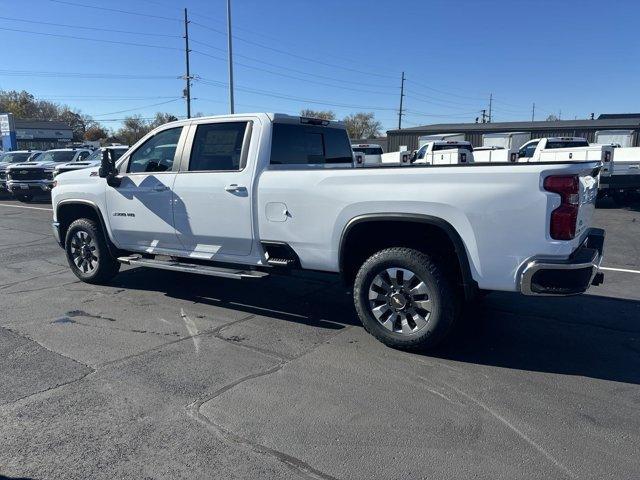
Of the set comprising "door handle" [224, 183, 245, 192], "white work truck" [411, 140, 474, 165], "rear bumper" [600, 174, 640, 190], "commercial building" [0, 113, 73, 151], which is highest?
"commercial building" [0, 113, 73, 151]

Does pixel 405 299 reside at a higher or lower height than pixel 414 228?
lower

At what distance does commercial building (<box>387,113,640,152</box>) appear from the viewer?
37.2 metres

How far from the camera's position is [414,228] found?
179 inches

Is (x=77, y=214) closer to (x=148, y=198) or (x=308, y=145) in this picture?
(x=148, y=198)

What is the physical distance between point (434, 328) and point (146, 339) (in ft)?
8.96

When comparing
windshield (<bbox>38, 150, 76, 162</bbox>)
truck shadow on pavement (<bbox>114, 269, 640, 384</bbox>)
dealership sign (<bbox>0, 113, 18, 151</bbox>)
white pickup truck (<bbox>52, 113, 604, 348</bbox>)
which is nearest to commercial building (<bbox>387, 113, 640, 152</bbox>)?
dealership sign (<bbox>0, 113, 18, 151</bbox>)

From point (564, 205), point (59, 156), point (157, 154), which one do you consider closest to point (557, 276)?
point (564, 205)

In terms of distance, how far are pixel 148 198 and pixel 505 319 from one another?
4.27 metres

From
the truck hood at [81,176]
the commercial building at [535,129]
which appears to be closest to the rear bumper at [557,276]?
the truck hood at [81,176]

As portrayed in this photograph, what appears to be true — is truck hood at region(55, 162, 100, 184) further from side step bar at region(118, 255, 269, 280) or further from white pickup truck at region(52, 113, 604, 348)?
side step bar at region(118, 255, 269, 280)

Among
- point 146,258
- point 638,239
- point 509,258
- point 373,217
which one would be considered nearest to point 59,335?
point 146,258

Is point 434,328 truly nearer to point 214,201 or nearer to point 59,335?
point 214,201

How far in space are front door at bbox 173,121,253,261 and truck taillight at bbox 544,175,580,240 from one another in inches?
111

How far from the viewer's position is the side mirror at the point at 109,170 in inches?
246
